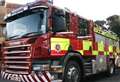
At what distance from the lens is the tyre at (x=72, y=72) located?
1090cm

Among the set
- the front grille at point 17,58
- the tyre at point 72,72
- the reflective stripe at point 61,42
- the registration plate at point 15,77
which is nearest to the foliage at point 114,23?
the tyre at point 72,72

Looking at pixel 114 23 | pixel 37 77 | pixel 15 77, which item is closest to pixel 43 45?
pixel 37 77

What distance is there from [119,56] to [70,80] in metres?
8.67

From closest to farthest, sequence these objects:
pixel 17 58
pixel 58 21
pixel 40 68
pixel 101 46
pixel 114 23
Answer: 1. pixel 40 68
2. pixel 17 58
3. pixel 58 21
4. pixel 101 46
5. pixel 114 23

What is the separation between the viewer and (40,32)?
10.2m

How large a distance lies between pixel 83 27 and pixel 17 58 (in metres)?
3.24

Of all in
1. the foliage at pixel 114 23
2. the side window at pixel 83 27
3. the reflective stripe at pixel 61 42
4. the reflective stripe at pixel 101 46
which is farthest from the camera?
the foliage at pixel 114 23

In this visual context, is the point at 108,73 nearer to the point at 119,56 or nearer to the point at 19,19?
the point at 119,56

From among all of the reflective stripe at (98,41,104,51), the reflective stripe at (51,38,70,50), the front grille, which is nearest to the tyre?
the reflective stripe at (51,38,70,50)

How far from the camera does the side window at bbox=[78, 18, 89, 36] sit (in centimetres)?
1229

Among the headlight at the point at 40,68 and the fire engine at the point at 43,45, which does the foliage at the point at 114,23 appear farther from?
the headlight at the point at 40,68

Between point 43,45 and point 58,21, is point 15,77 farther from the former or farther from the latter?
point 58,21

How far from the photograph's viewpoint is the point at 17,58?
1044 centimetres

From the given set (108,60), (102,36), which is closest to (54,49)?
(102,36)
